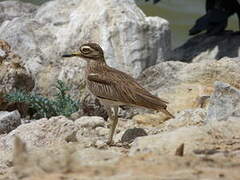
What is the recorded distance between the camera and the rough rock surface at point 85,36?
12.6m

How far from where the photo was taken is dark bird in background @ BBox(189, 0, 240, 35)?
53.7 ft

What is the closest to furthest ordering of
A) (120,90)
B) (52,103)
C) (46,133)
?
(46,133), (120,90), (52,103)

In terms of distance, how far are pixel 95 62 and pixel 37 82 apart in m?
2.30

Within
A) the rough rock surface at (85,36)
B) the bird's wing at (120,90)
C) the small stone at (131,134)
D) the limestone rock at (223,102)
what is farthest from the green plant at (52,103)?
the limestone rock at (223,102)

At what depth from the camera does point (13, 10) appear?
52.4ft

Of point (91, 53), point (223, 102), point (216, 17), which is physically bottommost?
point (223, 102)

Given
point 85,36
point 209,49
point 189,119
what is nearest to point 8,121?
point 189,119

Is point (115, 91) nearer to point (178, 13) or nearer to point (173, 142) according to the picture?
point (173, 142)

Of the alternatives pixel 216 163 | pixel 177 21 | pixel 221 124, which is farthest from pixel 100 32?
pixel 177 21

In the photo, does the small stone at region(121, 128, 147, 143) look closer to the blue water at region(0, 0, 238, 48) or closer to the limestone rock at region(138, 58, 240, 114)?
the limestone rock at region(138, 58, 240, 114)

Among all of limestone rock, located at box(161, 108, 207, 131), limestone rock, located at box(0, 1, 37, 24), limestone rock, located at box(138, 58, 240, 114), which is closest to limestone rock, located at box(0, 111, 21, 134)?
limestone rock, located at box(161, 108, 207, 131)

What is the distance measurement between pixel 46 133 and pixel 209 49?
736cm

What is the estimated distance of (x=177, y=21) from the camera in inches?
882

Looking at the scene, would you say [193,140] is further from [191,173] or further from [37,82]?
[37,82]
